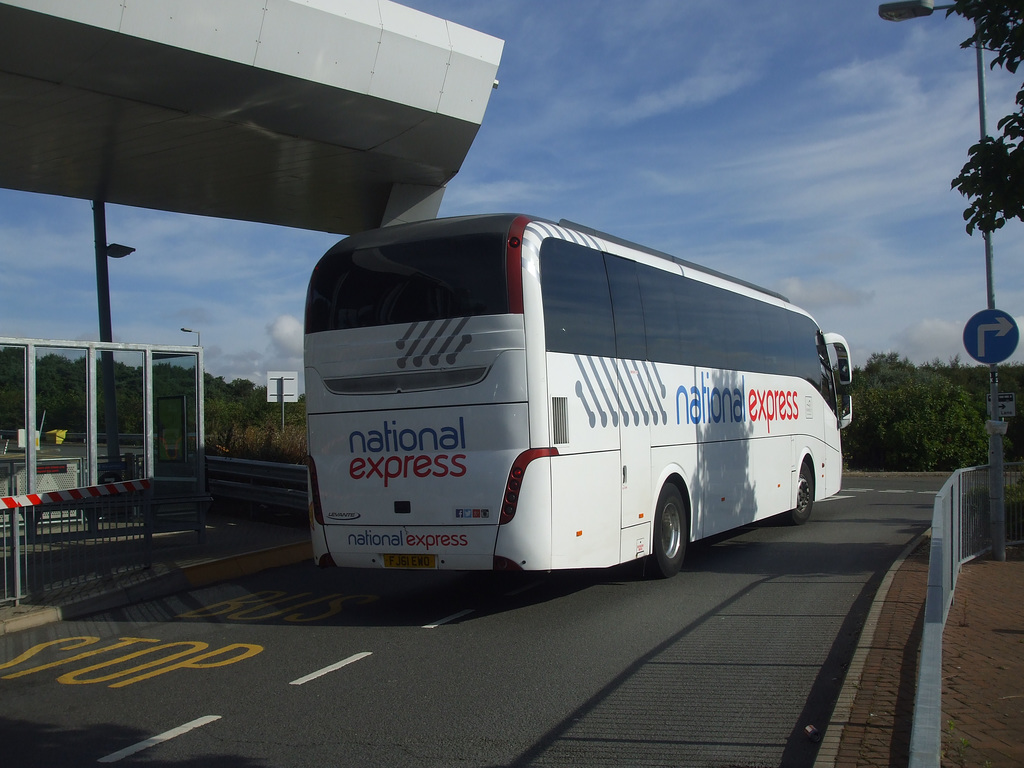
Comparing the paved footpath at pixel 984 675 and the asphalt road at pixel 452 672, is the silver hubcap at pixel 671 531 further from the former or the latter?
the paved footpath at pixel 984 675

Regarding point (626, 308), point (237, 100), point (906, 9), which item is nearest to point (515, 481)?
point (626, 308)

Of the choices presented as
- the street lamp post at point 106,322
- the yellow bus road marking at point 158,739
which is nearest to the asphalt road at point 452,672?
the yellow bus road marking at point 158,739

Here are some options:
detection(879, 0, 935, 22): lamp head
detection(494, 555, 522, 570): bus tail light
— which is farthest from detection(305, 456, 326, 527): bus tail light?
detection(879, 0, 935, 22): lamp head

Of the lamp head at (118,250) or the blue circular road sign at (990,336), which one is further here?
the lamp head at (118,250)

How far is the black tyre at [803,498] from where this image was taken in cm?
1629

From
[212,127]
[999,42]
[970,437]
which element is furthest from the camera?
[970,437]

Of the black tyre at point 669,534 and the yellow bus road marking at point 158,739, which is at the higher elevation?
the black tyre at point 669,534

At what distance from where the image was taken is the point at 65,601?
32.1ft

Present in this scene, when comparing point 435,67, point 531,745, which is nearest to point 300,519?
point 435,67

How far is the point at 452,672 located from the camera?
22.9 ft

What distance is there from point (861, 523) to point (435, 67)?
34.9ft

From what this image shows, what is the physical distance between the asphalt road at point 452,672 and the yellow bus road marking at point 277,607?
0.05 meters

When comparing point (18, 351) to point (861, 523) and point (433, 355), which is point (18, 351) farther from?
point (861, 523)

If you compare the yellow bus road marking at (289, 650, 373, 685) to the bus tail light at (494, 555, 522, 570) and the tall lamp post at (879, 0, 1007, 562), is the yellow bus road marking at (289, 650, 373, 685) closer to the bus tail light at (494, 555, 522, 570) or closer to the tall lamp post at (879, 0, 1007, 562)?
the bus tail light at (494, 555, 522, 570)
